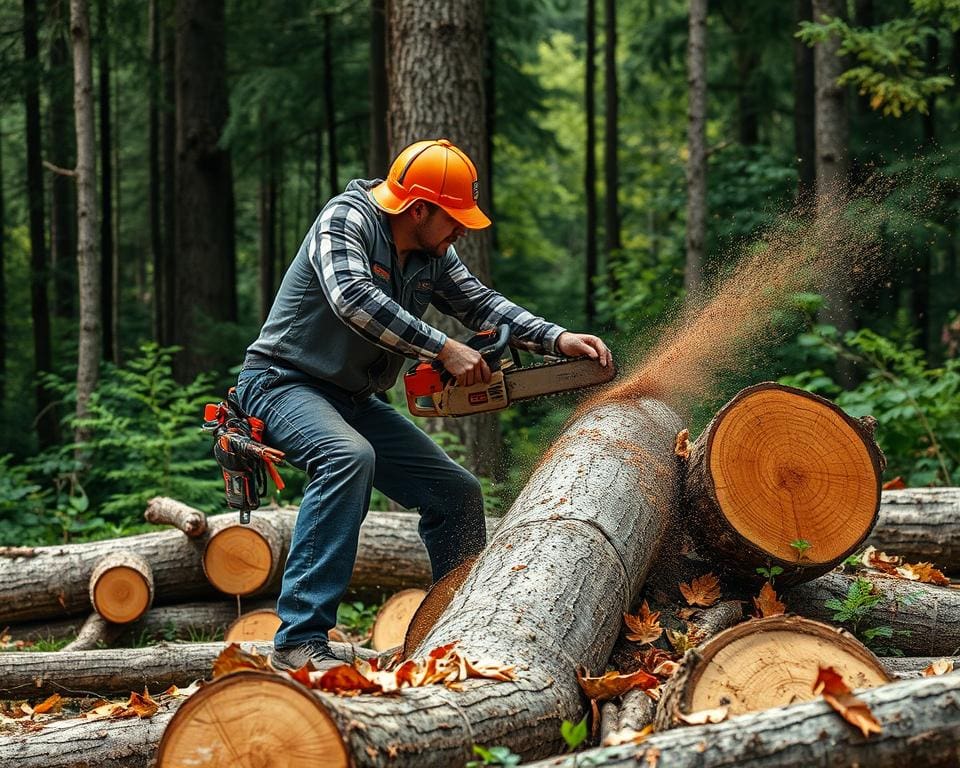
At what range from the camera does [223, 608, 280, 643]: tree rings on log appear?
19.5 ft

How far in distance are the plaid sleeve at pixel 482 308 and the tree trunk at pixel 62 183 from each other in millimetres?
11936

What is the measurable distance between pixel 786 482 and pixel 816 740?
6.60 feet

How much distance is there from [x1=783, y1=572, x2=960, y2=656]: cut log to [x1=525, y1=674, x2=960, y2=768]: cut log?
205 centimetres

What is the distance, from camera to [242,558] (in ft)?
20.6

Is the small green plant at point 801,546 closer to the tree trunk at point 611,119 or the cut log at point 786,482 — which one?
the cut log at point 786,482

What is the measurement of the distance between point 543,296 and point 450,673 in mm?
18834

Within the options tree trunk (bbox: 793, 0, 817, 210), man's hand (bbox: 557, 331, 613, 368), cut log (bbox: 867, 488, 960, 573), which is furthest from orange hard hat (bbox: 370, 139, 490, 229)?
tree trunk (bbox: 793, 0, 817, 210)

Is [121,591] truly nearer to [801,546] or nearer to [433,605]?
[433,605]

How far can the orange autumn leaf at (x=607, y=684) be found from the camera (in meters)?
3.42

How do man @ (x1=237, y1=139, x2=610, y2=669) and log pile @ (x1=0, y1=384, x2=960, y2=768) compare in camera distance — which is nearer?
log pile @ (x1=0, y1=384, x2=960, y2=768)

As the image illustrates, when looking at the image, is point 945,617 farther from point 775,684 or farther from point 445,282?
point 445,282

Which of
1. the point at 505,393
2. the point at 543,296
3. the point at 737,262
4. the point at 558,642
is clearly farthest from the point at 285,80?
the point at 558,642

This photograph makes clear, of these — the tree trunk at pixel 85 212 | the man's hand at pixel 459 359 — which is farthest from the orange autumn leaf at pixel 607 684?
the tree trunk at pixel 85 212

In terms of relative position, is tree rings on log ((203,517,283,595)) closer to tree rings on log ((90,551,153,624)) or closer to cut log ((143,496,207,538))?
cut log ((143,496,207,538))
